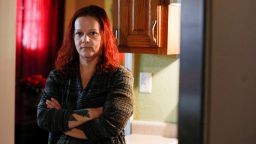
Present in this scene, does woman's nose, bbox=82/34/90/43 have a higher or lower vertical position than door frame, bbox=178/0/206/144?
higher

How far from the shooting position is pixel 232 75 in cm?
70

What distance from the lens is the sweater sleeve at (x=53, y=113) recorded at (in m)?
1.75

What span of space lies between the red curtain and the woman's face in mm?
2295

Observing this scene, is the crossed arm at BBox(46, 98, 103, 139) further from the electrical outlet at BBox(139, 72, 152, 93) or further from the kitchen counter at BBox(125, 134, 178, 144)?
the electrical outlet at BBox(139, 72, 152, 93)

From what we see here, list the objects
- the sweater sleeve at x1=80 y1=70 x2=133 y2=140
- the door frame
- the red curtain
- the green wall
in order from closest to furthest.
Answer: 1. the door frame
2. the sweater sleeve at x1=80 y1=70 x2=133 y2=140
3. the green wall
4. the red curtain

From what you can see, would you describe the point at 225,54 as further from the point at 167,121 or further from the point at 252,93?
the point at 167,121

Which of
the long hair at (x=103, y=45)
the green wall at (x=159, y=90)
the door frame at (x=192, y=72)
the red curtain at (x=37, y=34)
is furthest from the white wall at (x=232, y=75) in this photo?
the red curtain at (x=37, y=34)

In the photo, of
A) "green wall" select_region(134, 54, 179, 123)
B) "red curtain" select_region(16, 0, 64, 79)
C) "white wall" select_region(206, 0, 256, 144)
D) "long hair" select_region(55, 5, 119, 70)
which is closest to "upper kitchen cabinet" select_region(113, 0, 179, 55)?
"green wall" select_region(134, 54, 179, 123)

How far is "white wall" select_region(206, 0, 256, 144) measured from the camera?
0.69 m

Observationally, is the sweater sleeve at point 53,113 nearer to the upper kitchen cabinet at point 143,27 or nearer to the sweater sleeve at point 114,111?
the sweater sleeve at point 114,111

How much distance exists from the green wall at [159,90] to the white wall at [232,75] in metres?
1.87

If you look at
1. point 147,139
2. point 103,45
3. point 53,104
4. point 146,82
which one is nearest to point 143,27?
point 146,82

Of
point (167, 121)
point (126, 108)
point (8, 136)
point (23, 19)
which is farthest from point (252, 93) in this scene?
point (23, 19)

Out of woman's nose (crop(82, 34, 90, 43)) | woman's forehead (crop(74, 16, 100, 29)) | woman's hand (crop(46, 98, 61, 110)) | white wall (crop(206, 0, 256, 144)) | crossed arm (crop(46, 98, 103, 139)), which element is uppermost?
woman's forehead (crop(74, 16, 100, 29))
